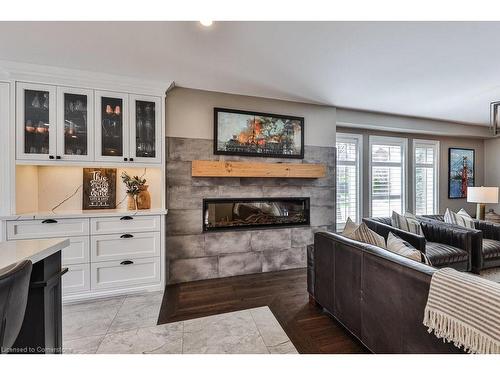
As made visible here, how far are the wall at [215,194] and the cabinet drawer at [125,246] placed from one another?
295 mm

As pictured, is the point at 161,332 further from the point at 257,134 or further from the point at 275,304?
the point at 257,134

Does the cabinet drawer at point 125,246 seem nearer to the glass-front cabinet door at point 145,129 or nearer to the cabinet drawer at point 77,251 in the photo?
the cabinet drawer at point 77,251

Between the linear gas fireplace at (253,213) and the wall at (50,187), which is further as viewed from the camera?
the linear gas fireplace at (253,213)

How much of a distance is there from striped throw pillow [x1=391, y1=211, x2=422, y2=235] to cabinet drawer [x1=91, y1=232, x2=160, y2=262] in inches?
122

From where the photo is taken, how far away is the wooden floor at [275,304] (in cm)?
184

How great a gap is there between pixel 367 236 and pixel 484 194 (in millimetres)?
3722

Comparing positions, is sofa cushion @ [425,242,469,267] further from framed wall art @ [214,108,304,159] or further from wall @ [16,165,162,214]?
wall @ [16,165,162,214]

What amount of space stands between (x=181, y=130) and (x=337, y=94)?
7.13ft

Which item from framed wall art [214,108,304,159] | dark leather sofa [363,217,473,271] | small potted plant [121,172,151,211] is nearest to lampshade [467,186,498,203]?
dark leather sofa [363,217,473,271]

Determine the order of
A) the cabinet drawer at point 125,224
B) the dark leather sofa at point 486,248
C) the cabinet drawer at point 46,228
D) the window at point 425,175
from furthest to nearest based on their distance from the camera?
the window at point 425,175 → the dark leather sofa at point 486,248 → the cabinet drawer at point 125,224 → the cabinet drawer at point 46,228

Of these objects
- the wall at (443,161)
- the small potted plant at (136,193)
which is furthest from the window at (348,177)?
the small potted plant at (136,193)

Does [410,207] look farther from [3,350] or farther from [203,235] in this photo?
[3,350]

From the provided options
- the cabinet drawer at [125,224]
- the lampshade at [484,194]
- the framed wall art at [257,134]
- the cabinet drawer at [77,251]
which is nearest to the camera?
the cabinet drawer at [77,251]

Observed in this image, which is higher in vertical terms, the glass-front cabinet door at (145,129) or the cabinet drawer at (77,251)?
the glass-front cabinet door at (145,129)
